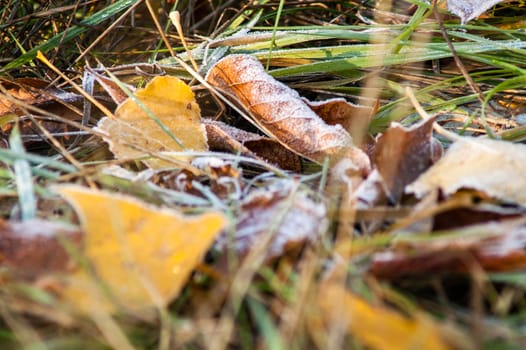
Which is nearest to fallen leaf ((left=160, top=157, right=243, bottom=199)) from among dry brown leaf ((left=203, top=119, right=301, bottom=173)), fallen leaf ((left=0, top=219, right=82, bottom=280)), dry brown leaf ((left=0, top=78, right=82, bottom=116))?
dry brown leaf ((left=203, top=119, right=301, bottom=173))

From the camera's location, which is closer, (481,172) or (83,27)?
(481,172)

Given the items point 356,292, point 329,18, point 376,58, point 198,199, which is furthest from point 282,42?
point 356,292

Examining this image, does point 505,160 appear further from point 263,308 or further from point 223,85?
point 223,85

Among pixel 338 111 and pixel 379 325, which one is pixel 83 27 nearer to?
pixel 338 111

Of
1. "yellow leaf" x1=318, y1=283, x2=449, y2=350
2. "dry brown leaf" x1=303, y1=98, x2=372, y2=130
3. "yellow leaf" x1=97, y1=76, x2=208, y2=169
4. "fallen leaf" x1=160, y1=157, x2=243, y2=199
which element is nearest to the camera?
"yellow leaf" x1=318, y1=283, x2=449, y2=350

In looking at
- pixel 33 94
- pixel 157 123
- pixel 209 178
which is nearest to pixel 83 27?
pixel 33 94

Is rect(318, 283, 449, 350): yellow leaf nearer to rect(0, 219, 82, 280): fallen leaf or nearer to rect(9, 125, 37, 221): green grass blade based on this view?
rect(0, 219, 82, 280): fallen leaf
